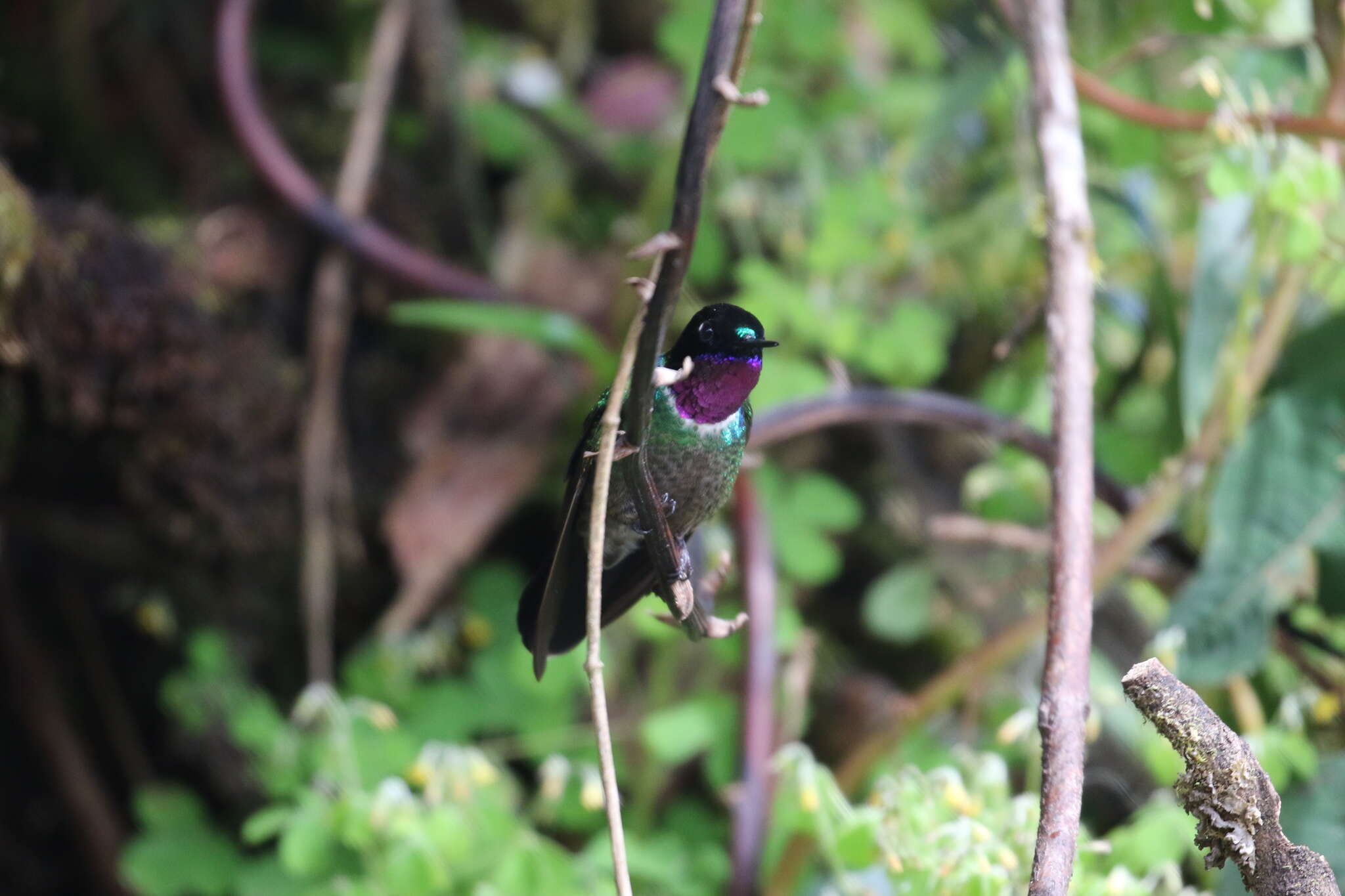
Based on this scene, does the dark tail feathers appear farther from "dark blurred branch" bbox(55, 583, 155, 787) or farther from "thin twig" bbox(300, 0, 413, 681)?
"dark blurred branch" bbox(55, 583, 155, 787)

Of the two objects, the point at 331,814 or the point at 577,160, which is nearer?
the point at 331,814

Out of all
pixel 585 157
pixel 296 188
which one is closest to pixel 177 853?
pixel 296 188

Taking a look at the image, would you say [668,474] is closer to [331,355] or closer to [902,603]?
[902,603]

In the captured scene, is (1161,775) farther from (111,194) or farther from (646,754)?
(111,194)

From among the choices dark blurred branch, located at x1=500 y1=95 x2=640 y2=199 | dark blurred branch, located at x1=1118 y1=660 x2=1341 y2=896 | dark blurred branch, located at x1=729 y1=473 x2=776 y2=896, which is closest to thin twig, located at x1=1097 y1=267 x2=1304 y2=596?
dark blurred branch, located at x1=729 y1=473 x2=776 y2=896

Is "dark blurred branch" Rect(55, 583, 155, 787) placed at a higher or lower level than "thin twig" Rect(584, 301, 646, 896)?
lower

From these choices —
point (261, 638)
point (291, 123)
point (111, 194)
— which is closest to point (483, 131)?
point (291, 123)
